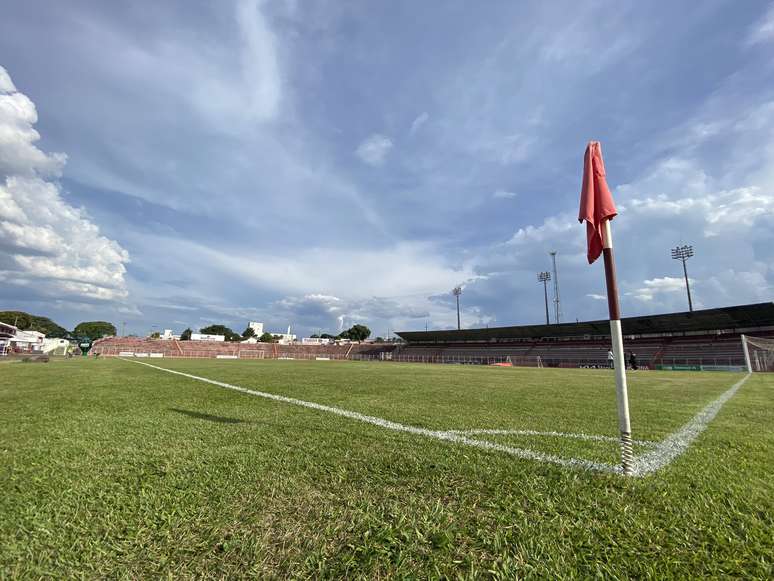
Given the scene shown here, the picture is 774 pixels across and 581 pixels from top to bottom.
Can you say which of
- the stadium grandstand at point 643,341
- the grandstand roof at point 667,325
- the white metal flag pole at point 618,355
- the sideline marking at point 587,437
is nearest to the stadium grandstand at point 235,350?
the stadium grandstand at point 643,341

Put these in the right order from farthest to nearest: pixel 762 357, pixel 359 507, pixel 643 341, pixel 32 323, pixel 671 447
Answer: pixel 32 323
pixel 643 341
pixel 762 357
pixel 671 447
pixel 359 507

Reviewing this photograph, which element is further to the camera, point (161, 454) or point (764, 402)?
point (764, 402)

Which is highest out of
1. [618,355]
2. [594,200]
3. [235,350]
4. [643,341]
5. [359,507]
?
[643,341]

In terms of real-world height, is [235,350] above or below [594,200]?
below

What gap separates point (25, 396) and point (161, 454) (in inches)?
227

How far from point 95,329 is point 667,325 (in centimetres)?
14003

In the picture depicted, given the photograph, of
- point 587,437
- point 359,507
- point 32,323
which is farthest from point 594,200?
point 32,323

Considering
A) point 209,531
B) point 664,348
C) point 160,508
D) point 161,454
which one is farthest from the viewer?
point 664,348

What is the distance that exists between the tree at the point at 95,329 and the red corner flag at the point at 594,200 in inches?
5310

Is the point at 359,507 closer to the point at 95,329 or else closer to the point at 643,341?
the point at 643,341

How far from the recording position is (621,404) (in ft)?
8.09

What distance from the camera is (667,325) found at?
127 feet

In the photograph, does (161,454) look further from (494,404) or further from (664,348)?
(664,348)

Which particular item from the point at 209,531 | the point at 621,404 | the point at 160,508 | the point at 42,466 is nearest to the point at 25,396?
the point at 42,466
